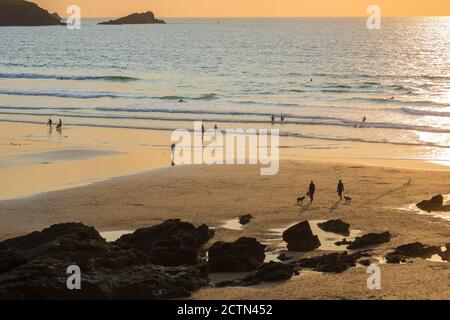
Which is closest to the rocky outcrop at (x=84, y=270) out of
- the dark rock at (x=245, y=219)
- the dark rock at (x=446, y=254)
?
the dark rock at (x=245, y=219)

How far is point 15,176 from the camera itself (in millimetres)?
32438

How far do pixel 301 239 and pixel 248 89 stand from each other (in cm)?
5609

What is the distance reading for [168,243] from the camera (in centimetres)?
1931

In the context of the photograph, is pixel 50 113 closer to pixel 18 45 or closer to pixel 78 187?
pixel 78 187

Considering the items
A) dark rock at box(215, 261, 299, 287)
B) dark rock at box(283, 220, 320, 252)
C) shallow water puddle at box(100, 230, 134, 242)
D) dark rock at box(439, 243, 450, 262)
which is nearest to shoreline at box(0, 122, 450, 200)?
shallow water puddle at box(100, 230, 134, 242)

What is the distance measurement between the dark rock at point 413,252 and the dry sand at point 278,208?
0.49 m

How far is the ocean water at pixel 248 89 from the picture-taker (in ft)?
168

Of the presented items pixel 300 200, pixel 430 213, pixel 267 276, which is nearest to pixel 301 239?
pixel 267 276

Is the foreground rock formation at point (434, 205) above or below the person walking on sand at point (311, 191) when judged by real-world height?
below

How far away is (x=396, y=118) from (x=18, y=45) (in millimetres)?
123852

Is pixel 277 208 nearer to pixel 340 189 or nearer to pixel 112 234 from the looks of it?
pixel 340 189

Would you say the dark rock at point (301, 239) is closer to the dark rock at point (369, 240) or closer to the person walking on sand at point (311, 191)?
the dark rock at point (369, 240)

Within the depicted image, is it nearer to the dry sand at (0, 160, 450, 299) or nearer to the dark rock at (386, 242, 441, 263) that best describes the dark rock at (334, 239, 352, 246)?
the dry sand at (0, 160, 450, 299)

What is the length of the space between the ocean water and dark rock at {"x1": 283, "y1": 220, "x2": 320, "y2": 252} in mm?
18967
